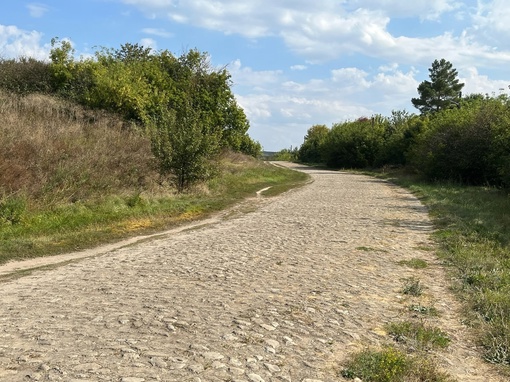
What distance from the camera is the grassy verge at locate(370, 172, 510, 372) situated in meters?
6.76

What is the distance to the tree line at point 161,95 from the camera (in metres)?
24.5

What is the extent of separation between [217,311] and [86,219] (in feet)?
32.3

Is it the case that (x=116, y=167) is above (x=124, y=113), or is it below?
below

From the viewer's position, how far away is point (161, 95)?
108 feet

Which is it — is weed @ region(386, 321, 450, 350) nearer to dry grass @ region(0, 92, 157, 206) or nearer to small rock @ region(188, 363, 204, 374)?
small rock @ region(188, 363, 204, 374)

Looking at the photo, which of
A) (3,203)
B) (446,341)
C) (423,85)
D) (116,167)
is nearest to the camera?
(446,341)

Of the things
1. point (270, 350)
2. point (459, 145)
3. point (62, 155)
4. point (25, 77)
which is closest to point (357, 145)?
point (459, 145)

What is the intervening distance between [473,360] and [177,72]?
118 feet

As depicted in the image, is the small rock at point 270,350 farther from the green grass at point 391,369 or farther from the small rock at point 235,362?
the green grass at point 391,369

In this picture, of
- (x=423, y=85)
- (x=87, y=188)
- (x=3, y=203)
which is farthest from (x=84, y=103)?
(x=423, y=85)

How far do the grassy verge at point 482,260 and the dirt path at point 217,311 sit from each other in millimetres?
317

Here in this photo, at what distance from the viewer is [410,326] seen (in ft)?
22.6

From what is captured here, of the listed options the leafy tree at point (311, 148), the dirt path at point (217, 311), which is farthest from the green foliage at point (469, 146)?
the leafy tree at point (311, 148)

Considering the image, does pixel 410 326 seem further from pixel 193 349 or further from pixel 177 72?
pixel 177 72
